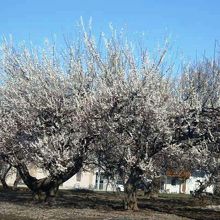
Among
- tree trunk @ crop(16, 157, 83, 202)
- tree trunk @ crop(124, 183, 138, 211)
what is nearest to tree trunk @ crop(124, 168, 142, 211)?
tree trunk @ crop(124, 183, 138, 211)

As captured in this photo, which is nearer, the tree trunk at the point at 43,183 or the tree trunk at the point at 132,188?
the tree trunk at the point at 132,188

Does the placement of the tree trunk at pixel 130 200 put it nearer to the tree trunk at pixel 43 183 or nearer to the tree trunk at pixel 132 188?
the tree trunk at pixel 132 188

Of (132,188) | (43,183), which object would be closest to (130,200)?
(132,188)

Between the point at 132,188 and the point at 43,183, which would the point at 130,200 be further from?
the point at 43,183

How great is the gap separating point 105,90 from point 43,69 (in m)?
4.45

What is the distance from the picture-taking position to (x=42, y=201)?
2638cm

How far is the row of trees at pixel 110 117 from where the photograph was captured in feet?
70.0

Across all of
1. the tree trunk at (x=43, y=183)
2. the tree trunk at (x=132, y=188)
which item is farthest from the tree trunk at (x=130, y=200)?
the tree trunk at (x=43, y=183)

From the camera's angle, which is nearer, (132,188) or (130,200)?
(132,188)

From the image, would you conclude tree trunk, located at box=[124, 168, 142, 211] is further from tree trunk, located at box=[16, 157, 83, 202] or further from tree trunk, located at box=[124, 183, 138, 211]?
tree trunk, located at box=[16, 157, 83, 202]

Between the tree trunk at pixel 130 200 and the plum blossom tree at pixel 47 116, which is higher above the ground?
the plum blossom tree at pixel 47 116

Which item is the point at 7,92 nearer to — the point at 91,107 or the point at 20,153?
the point at 20,153

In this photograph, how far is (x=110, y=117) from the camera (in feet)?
69.9

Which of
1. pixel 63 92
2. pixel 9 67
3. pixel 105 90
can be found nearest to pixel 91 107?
pixel 105 90
